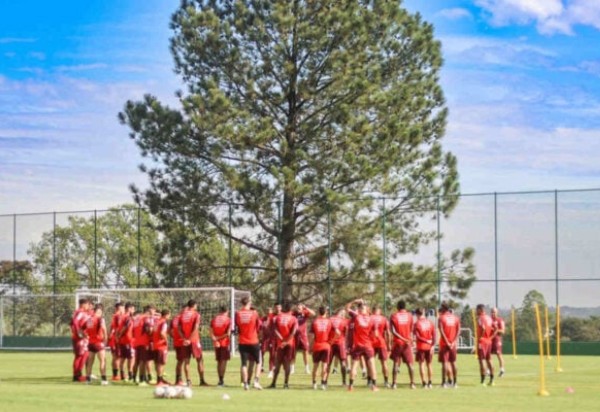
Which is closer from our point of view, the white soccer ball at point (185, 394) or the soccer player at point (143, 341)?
the white soccer ball at point (185, 394)

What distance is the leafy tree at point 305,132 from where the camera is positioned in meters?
50.6

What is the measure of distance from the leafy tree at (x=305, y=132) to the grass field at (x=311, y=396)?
1804cm

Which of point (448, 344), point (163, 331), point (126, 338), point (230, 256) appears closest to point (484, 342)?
point (448, 344)

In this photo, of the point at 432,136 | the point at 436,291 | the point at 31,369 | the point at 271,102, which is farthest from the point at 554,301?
the point at 31,369

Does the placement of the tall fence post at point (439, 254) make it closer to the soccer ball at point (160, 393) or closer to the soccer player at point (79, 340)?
the soccer player at point (79, 340)

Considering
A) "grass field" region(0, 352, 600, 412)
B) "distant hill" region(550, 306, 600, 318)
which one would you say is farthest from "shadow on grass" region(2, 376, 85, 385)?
"distant hill" region(550, 306, 600, 318)

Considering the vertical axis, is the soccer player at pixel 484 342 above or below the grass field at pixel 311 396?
above

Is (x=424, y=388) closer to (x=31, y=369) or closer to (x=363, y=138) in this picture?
(x=31, y=369)

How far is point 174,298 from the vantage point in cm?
5512

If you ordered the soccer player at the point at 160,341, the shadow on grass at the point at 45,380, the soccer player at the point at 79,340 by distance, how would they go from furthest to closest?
1. the soccer player at the point at 79,340
2. the shadow on grass at the point at 45,380
3. the soccer player at the point at 160,341

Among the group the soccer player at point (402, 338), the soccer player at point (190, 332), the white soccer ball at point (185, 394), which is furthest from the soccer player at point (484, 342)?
the white soccer ball at point (185, 394)

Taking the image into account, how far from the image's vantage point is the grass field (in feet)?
71.5

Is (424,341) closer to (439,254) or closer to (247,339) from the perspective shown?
(247,339)

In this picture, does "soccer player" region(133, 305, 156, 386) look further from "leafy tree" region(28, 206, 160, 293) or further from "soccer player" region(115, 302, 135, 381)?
"leafy tree" region(28, 206, 160, 293)
